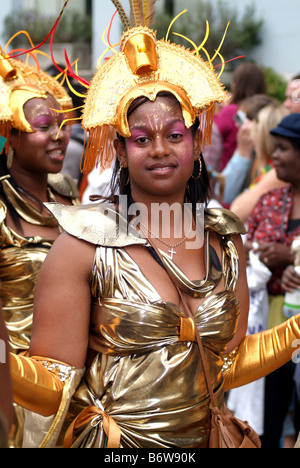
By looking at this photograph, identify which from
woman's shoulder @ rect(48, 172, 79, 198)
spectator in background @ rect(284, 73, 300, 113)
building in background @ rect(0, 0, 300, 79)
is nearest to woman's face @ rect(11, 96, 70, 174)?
woman's shoulder @ rect(48, 172, 79, 198)

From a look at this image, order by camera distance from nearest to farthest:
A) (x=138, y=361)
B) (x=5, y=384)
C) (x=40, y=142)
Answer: (x=5, y=384) < (x=138, y=361) < (x=40, y=142)

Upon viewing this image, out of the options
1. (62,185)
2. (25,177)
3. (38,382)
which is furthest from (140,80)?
(62,185)

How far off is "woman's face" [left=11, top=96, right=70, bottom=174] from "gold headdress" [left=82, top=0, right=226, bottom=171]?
83 centimetres

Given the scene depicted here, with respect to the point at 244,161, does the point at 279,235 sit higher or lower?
lower

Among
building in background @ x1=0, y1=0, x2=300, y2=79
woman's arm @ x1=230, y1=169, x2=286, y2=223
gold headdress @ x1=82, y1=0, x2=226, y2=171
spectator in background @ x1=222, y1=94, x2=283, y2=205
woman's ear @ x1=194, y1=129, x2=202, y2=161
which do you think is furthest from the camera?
building in background @ x1=0, y1=0, x2=300, y2=79

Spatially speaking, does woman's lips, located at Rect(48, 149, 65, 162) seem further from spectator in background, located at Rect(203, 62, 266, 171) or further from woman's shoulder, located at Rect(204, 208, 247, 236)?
spectator in background, located at Rect(203, 62, 266, 171)

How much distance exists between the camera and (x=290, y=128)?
397cm

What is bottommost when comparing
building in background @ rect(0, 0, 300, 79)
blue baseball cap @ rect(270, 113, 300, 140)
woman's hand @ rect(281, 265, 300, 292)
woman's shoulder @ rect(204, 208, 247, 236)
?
woman's hand @ rect(281, 265, 300, 292)

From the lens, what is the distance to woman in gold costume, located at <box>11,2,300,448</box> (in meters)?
1.98

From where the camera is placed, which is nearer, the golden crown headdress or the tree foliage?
the golden crown headdress

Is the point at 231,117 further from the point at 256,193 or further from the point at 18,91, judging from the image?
the point at 18,91

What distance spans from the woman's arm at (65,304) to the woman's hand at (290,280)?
205 centimetres

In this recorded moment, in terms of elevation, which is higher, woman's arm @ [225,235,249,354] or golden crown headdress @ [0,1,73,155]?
golden crown headdress @ [0,1,73,155]

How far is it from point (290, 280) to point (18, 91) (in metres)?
1.85
